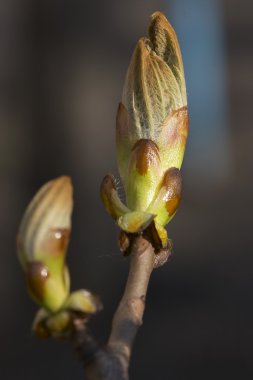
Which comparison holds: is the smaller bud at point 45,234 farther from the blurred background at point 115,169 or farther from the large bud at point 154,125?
the blurred background at point 115,169

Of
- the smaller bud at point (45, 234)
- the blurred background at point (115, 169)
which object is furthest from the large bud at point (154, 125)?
the blurred background at point (115, 169)

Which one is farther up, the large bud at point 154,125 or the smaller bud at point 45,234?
the large bud at point 154,125

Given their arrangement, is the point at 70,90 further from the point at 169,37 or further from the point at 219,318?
the point at 169,37

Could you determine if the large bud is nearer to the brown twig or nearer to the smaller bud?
the brown twig

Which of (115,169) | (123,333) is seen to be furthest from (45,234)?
(115,169)

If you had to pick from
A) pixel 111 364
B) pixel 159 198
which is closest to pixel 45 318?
pixel 111 364

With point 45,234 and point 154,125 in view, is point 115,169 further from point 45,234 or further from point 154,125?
point 45,234
